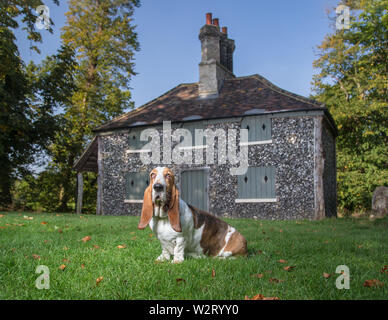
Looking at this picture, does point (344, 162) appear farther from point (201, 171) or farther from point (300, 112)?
point (201, 171)

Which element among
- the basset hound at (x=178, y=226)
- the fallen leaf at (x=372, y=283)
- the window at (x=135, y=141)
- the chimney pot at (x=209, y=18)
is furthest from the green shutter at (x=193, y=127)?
the fallen leaf at (x=372, y=283)

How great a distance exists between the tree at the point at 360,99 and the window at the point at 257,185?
27.5 feet

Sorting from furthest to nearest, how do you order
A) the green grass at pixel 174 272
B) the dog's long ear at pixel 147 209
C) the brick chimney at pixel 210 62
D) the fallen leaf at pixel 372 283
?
the brick chimney at pixel 210 62 → the dog's long ear at pixel 147 209 → the fallen leaf at pixel 372 283 → the green grass at pixel 174 272

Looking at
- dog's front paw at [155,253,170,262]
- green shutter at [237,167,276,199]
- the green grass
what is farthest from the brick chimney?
dog's front paw at [155,253,170,262]

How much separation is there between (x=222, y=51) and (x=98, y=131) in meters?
8.16

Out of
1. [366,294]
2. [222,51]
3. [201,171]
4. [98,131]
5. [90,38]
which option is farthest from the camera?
[90,38]

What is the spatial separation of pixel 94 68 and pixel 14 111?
9850mm

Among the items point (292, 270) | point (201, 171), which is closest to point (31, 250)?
point (292, 270)

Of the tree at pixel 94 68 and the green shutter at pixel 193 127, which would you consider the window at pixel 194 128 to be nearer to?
the green shutter at pixel 193 127

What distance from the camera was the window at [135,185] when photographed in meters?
16.5

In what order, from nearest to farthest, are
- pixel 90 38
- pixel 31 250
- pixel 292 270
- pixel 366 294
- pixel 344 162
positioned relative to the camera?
pixel 366 294, pixel 292 270, pixel 31 250, pixel 344 162, pixel 90 38

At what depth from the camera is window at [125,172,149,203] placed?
651 inches

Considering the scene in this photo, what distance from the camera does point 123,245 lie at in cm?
545

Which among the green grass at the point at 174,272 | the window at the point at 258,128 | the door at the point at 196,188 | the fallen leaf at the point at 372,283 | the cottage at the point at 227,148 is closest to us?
the green grass at the point at 174,272
